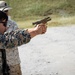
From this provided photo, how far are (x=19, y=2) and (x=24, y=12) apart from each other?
280cm

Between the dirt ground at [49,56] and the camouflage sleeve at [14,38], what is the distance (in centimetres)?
425

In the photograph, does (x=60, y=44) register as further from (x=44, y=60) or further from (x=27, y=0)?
(x=27, y=0)

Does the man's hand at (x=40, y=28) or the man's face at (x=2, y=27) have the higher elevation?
the man's hand at (x=40, y=28)

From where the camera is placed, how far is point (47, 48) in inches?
375

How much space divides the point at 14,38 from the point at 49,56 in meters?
5.87

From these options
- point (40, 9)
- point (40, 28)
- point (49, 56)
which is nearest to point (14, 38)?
point (40, 28)

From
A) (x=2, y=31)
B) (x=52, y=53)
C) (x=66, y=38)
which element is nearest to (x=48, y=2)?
(x=66, y=38)

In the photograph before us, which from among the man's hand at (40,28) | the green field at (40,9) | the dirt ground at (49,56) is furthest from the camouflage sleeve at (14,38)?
the green field at (40,9)

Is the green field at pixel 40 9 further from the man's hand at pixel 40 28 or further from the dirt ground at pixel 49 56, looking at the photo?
the man's hand at pixel 40 28

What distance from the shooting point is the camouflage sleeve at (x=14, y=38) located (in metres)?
2.62

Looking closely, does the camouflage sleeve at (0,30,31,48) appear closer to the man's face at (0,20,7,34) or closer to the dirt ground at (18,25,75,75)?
the man's face at (0,20,7,34)

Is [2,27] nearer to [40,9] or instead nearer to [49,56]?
[49,56]

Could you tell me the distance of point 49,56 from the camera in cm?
845

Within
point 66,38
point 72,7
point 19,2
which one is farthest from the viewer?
point 19,2
